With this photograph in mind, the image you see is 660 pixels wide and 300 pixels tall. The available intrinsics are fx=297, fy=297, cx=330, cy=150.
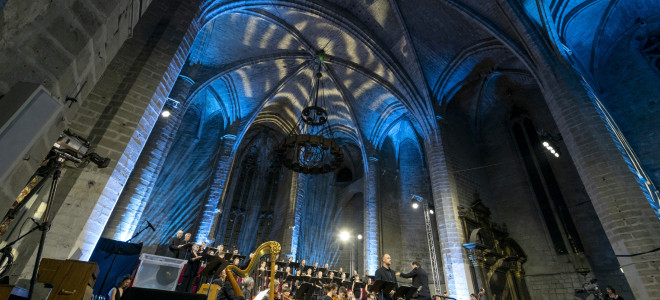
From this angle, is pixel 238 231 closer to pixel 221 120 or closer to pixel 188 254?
pixel 221 120

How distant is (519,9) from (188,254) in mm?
10767

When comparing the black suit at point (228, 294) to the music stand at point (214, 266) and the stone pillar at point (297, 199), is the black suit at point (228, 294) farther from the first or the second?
the stone pillar at point (297, 199)

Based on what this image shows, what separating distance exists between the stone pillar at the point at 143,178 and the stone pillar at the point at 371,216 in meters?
8.24

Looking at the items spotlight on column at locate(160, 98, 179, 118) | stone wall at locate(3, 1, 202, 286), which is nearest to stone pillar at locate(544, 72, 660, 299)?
stone wall at locate(3, 1, 202, 286)

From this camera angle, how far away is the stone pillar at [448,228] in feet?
27.2

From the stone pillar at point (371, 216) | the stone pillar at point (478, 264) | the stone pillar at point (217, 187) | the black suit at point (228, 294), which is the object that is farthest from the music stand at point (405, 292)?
the stone pillar at point (217, 187)

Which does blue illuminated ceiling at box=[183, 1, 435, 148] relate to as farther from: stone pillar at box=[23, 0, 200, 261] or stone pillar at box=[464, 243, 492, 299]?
stone pillar at box=[464, 243, 492, 299]

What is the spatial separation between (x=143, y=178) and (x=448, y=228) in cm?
879

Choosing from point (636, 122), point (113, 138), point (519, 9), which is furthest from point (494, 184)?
point (113, 138)

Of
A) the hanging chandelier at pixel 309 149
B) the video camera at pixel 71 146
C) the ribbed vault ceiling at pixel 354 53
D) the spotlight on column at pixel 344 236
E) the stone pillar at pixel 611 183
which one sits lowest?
the video camera at pixel 71 146

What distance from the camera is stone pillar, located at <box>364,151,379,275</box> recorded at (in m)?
12.1

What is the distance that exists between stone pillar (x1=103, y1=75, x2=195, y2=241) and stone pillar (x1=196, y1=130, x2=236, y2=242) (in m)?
3.15

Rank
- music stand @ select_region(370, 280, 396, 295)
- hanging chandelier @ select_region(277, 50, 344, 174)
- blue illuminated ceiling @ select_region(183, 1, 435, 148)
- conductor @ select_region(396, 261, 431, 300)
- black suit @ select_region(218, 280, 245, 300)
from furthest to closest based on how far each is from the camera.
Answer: blue illuminated ceiling @ select_region(183, 1, 435, 148) → hanging chandelier @ select_region(277, 50, 344, 174) → conductor @ select_region(396, 261, 431, 300) → music stand @ select_region(370, 280, 396, 295) → black suit @ select_region(218, 280, 245, 300)

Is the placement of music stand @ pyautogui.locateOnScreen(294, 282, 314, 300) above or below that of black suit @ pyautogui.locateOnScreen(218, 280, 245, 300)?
above
